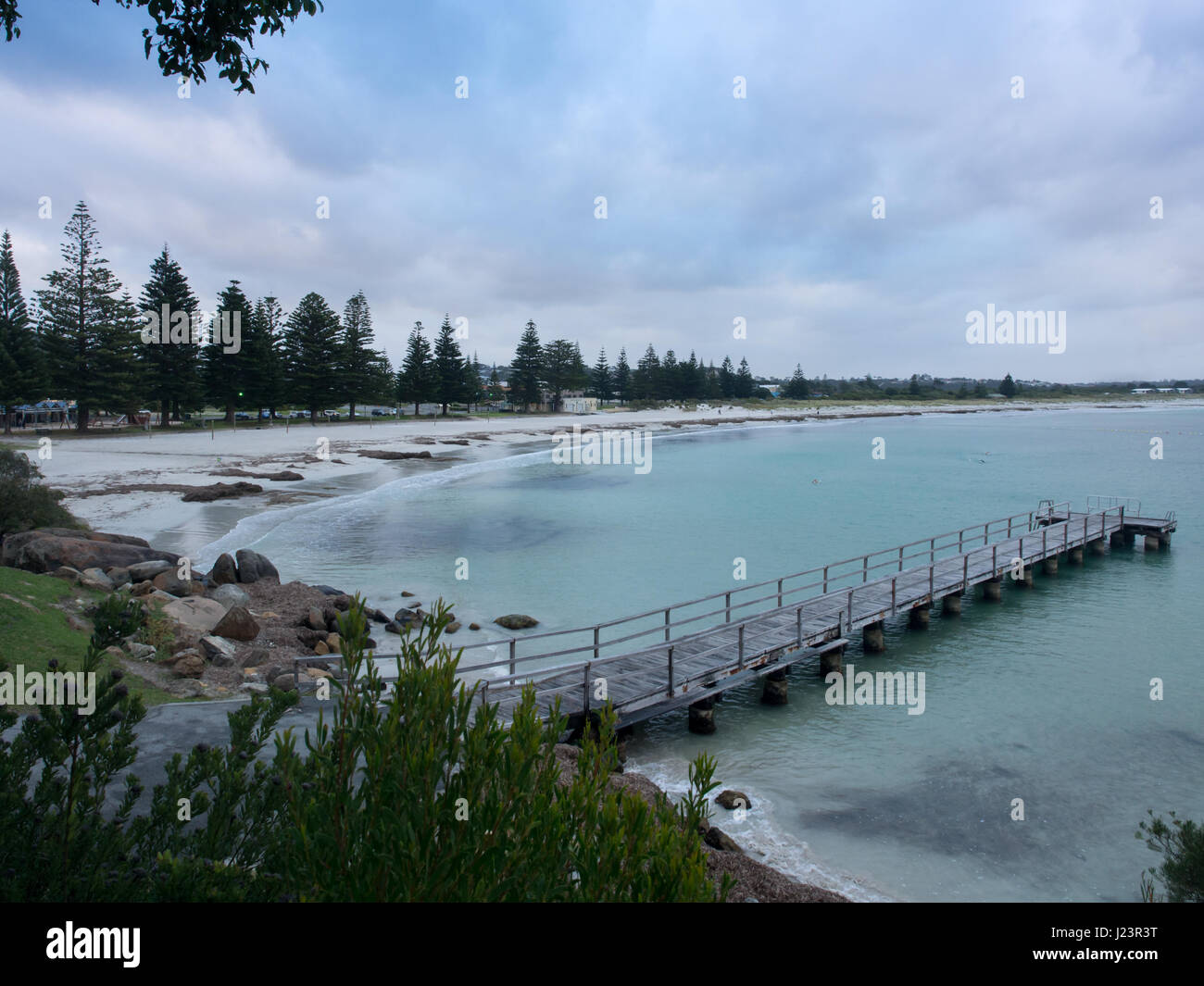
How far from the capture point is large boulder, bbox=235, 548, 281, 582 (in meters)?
18.7

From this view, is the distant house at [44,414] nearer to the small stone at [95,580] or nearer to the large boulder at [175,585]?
the large boulder at [175,585]

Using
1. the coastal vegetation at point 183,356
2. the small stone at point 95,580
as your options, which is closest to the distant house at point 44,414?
the coastal vegetation at point 183,356

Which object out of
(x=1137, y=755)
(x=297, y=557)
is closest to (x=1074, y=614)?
(x=1137, y=755)

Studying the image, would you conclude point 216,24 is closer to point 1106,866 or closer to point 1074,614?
point 1106,866

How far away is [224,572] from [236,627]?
5.16 meters

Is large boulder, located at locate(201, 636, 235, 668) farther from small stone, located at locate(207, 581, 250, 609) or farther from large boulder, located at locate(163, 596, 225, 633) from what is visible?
small stone, located at locate(207, 581, 250, 609)

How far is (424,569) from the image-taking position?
24.5 m

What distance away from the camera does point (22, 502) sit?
17.9 meters

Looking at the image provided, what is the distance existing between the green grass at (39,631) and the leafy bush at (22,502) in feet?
21.0

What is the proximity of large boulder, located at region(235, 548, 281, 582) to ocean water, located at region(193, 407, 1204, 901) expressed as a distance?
2.60 m

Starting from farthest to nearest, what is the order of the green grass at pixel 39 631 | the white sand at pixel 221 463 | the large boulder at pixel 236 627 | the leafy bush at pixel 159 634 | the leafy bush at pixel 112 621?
the white sand at pixel 221 463 → the large boulder at pixel 236 627 → the leafy bush at pixel 159 634 → the green grass at pixel 39 631 → the leafy bush at pixel 112 621

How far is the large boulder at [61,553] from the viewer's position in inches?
576

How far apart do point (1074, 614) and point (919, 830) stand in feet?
50.4
